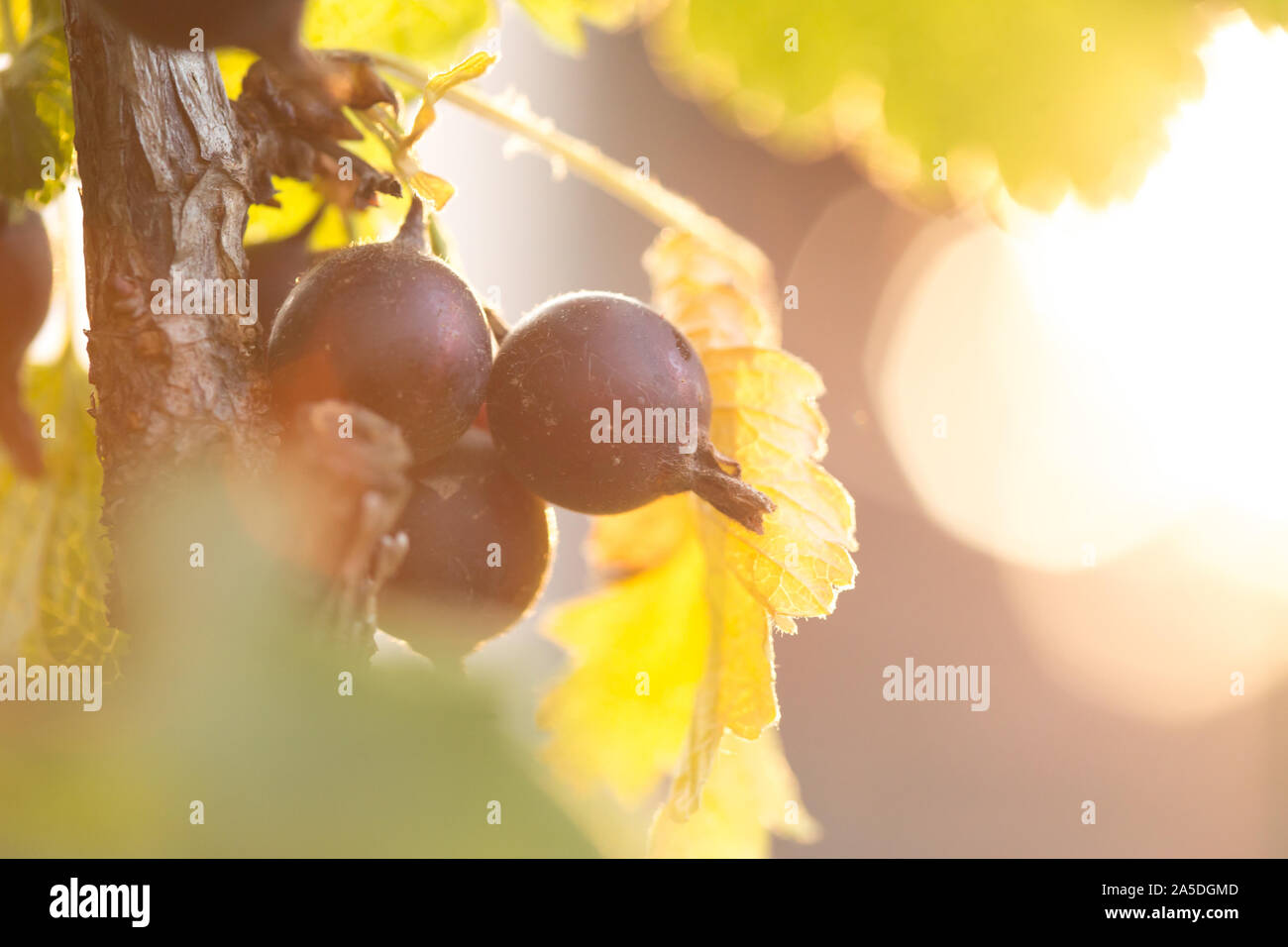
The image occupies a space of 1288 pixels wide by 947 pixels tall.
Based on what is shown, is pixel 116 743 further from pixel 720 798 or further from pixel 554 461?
pixel 720 798

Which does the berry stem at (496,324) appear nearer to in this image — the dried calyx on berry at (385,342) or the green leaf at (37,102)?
the dried calyx on berry at (385,342)

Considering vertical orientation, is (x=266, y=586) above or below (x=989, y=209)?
below

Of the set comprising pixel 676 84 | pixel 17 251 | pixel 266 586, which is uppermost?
pixel 676 84

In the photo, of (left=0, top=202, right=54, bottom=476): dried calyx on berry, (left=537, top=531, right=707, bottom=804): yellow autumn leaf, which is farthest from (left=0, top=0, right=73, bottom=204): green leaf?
(left=537, top=531, right=707, bottom=804): yellow autumn leaf

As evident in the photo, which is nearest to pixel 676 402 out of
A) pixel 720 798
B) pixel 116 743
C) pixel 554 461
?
pixel 554 461

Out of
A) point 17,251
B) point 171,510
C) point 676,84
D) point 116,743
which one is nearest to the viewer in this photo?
point 116,743

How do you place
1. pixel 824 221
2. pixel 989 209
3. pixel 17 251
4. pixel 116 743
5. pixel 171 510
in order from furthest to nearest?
pixel 824 221, pixel 989 209, pixel 17 251, pixel 171 510, pixel 116 743
